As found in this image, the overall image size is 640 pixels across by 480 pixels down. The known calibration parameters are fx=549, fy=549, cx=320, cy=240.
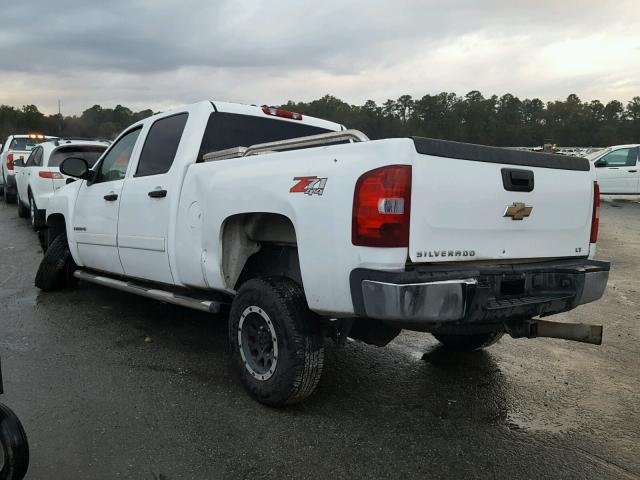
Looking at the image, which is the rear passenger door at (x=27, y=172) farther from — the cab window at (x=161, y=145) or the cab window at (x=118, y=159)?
the cab window at (x=161, y=145)

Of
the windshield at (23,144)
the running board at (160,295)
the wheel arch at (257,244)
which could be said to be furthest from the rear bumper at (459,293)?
the windshield at (23,144)

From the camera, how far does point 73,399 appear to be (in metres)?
3.49

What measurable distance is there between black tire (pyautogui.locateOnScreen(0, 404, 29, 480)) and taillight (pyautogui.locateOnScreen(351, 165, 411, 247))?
1.77 m

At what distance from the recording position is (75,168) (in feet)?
17.7

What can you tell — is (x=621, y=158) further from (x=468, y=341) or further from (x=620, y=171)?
(x=468, y=341)

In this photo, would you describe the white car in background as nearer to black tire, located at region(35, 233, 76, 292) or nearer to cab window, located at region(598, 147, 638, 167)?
black tire, located at region(35, 233, 76, 292)

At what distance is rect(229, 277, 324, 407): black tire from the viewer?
3170 mm

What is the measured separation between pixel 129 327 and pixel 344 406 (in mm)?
2468

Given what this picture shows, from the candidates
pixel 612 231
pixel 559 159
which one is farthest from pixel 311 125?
pixel 612 231

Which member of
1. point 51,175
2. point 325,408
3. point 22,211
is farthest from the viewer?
point 22,211

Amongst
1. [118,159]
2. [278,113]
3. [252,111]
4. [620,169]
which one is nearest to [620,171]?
[620,169]

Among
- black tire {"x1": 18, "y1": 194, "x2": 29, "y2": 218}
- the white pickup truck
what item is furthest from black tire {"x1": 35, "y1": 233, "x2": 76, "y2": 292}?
black tire {"x1": 18, "y1": 194, "x2": 29, "y2": 218}

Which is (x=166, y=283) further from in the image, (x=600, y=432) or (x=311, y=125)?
(x=600, y=432)

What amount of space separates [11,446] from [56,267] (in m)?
4.12
